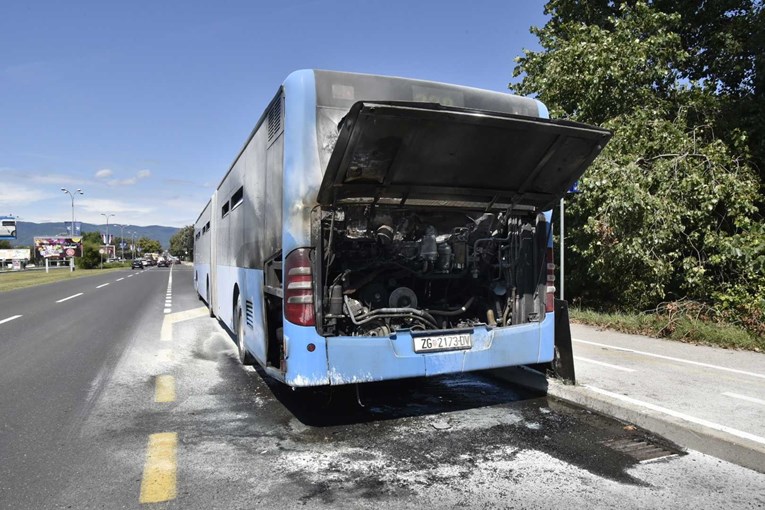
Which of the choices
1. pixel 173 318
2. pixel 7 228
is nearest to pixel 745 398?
pixel 173 318

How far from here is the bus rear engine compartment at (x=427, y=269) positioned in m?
4.91

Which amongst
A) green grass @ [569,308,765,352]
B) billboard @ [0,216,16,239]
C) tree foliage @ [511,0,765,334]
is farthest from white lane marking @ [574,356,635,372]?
billboard @ [0,216,16,239]

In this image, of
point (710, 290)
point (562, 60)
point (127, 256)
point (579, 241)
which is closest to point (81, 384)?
point (579, 241)

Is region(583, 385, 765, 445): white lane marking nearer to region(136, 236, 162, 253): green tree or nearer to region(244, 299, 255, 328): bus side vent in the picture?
region(244, 299, 255, 328): bus side vent

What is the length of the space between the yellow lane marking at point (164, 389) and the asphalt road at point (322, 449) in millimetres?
36

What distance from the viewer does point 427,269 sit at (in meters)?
5.37

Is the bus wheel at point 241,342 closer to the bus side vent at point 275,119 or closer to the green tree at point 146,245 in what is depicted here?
the bus side vent at point 275,119

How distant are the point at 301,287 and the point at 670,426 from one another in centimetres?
332

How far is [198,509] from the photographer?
131 inches

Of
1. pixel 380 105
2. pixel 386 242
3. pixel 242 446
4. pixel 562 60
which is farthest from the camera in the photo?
pixel 562 60

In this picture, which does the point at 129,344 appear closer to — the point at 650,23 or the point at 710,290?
the point at 710,290

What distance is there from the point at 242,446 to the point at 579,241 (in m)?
8.64

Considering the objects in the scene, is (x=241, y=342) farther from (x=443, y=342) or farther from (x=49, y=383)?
(x=443, y=342)

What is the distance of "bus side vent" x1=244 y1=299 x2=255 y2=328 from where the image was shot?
6.27 m
